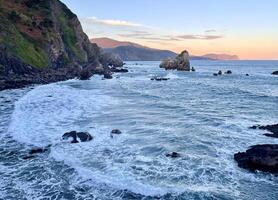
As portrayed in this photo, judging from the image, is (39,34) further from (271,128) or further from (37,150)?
(271,128)

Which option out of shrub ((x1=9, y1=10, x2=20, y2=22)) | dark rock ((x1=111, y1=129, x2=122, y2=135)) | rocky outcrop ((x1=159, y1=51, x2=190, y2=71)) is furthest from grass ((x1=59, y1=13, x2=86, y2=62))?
A: dark rock ((x1=111, y1=129, x2=122, y2=135))

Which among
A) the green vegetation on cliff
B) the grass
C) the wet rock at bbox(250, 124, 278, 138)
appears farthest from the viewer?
the grass

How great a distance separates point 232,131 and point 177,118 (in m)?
8.48

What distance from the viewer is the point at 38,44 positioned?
105 m

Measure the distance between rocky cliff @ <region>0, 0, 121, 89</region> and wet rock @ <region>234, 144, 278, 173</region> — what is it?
174ft

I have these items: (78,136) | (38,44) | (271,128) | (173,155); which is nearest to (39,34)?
(38,44)

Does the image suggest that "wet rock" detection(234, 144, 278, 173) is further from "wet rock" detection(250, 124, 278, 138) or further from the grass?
the grass

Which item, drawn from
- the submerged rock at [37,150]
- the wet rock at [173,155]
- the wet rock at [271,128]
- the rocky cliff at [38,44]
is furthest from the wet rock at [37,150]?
A: the rocky cliff at [38,44]

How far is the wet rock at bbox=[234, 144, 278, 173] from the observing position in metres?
24.7

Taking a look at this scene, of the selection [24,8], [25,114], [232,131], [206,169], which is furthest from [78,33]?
[206,169]

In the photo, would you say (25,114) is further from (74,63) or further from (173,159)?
(74,63)

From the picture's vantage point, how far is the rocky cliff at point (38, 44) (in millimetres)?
79062

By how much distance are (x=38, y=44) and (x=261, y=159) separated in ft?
296

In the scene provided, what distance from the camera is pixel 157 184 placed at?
21.9 m
